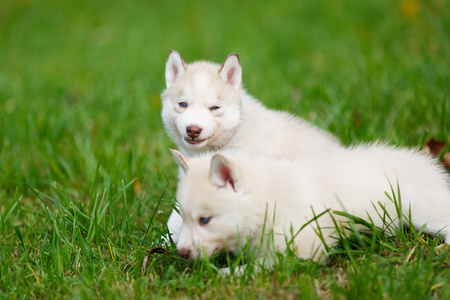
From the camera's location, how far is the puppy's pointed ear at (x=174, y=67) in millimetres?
4008

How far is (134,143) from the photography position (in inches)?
211

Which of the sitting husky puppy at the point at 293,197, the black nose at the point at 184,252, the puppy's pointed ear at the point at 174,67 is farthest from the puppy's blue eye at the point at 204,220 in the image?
the puppy's pointed ear at the point at 174,67

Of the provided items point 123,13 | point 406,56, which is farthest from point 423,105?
point 123,13

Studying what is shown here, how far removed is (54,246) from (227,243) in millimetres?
1120

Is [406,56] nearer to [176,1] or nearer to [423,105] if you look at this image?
[423,105]

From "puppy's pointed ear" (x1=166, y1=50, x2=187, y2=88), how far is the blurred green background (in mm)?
741

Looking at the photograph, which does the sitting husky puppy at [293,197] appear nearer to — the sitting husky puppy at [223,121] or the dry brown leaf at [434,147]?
the sitting husky puppy at [223,121]

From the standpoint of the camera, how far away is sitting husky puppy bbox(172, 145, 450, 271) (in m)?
2.75

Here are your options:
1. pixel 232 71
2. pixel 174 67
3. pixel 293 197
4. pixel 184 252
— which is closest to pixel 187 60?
pixel 174 67

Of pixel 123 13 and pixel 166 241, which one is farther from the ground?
pixel 123 13

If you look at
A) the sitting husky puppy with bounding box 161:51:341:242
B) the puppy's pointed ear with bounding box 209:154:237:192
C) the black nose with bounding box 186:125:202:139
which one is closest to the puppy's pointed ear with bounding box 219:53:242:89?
the sitting husky puppy with bounding box 161:51:341:242

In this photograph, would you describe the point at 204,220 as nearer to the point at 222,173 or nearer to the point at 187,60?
the point at 222,173

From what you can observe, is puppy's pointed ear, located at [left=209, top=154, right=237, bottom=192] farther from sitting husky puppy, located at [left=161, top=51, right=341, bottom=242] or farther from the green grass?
sitting husky puppy, located at [left=161, top=51, right=341, bottom=242]

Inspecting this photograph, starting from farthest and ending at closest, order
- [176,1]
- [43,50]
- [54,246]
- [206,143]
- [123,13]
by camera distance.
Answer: [176,1] → [123,13] → [43,50] → [206,143] → [54,246]
